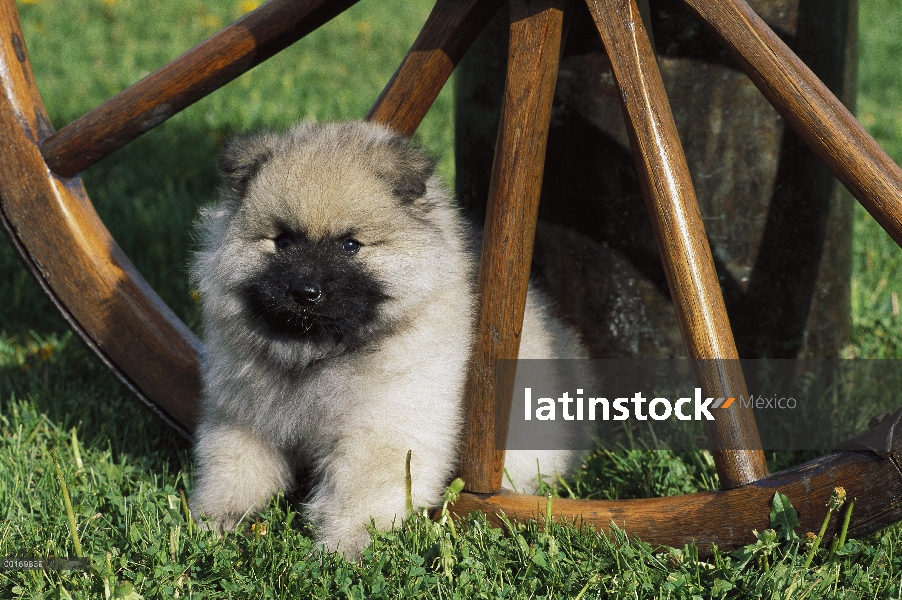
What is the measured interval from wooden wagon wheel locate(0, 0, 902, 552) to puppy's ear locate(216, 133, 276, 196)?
26cm

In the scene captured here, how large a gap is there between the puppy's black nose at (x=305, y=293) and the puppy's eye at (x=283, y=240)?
0.45 feet

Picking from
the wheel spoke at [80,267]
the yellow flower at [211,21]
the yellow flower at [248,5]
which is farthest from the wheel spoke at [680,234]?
the yellow flower at [211,21]

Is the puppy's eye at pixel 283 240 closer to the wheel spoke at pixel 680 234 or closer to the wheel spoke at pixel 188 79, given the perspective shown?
the wheel spoke at pixel 188 79

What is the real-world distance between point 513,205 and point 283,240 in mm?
526

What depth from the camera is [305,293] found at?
6.48ft

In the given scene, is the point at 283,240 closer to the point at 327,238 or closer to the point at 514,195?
the point at 327,238

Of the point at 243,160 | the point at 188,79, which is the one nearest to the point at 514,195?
the point at 243,160

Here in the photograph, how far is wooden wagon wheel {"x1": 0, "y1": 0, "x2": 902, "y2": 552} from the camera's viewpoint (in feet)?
6.01

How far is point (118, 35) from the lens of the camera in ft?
20.0

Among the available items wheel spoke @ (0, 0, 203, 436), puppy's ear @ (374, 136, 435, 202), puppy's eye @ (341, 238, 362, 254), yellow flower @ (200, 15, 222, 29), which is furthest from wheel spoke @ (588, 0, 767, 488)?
yellow flower @ (200, 15, 222, 29)

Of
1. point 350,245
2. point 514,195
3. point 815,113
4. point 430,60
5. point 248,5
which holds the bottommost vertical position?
point 350,245

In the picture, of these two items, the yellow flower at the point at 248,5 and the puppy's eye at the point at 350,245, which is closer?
the puppy's eye at the point at 350,245

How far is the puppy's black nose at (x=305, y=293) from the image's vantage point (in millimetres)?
1969

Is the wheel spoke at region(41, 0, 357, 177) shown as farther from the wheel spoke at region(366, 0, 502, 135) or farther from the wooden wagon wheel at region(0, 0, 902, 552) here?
the wheel spoke at region(366, 0, 502, 135)
